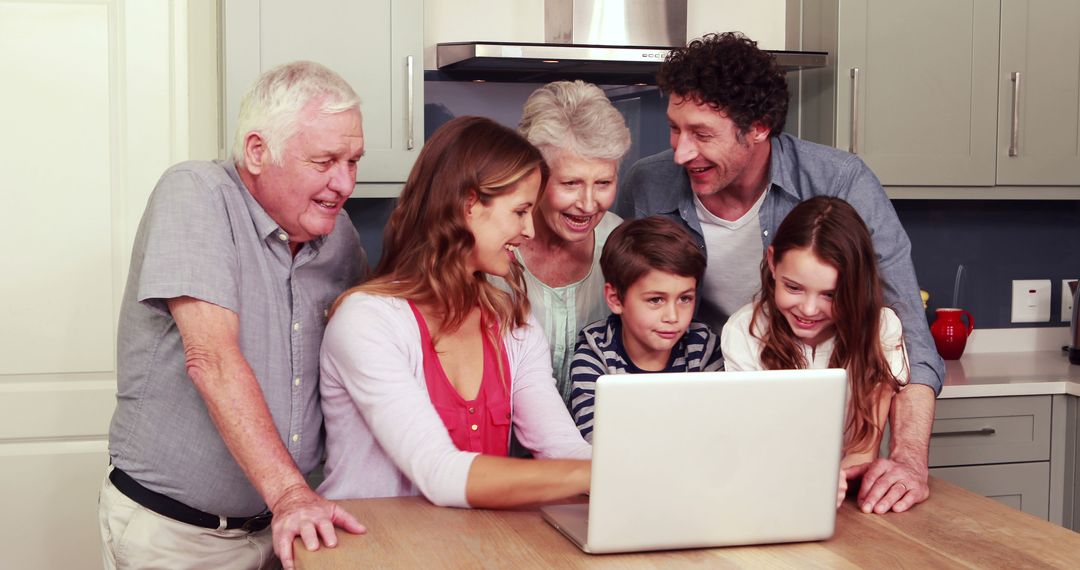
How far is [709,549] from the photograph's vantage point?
1.38 meters

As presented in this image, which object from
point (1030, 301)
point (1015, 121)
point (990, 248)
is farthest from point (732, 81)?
point (1030, 301)

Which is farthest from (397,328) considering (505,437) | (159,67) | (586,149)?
(159,67)

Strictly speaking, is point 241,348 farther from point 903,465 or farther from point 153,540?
point 903,465

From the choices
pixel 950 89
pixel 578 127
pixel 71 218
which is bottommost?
pixel 71 218

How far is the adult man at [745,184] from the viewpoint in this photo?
2080 millimetres

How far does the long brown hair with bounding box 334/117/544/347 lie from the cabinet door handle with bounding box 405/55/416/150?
3.06 feet

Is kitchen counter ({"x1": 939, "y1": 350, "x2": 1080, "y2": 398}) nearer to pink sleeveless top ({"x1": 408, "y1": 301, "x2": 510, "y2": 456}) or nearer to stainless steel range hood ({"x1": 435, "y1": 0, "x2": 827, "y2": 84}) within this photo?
stainless steel range hood ({"x1": 435, "y1": 0, "x2": 827, "y2": 84})

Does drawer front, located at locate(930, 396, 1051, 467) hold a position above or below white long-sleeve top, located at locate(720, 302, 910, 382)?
below

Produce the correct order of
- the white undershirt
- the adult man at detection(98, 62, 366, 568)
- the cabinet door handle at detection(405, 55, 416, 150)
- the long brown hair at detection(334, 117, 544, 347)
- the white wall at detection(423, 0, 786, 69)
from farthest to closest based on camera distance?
the white wall at detection(423, 0, 786, 69) < the cabinet door handle at detection(405, 55, 416, 150) < the white undershirt < the long brown hair at detection(334, 117, 544, 347) < the adult man at detection(98, 62, 366, 568)

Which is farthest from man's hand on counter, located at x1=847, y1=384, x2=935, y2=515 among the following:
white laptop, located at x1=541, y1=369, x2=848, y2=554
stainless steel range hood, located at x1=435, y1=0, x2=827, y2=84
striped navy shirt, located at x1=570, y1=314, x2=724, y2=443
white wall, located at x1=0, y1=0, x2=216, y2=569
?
white wall, located at x1=0, y1=0, x2=216, y2=569

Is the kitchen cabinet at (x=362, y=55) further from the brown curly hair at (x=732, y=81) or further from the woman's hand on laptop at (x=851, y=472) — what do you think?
the woman's hand on laptop at (x=851, y=472)

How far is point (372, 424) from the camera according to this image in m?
1.59

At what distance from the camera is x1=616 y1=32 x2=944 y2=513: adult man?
2.08 m

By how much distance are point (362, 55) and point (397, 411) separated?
141cm
